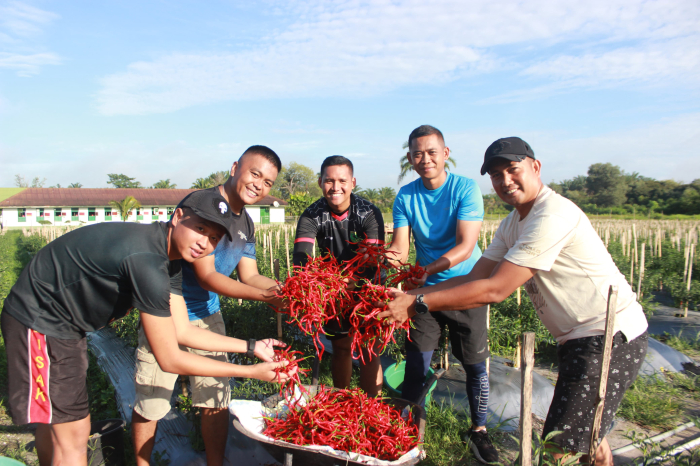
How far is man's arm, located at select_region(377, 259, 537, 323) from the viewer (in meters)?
1.93

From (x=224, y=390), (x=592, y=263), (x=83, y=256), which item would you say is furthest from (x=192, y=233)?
(x=592, y=263)

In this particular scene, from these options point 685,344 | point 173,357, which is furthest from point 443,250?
point 685,344

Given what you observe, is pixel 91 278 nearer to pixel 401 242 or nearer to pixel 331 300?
pixel 331 300

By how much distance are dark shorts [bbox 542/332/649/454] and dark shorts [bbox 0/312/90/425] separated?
2385mm

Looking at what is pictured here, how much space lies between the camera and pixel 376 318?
2.25m

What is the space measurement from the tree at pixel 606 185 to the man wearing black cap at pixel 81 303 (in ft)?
189

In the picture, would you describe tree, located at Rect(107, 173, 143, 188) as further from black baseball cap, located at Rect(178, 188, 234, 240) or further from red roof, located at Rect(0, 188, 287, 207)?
black baseball cap, located at Rect(178, 188, 234, 240)

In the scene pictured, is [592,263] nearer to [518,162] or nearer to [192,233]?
[518,162]

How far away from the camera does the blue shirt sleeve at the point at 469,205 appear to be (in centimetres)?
287

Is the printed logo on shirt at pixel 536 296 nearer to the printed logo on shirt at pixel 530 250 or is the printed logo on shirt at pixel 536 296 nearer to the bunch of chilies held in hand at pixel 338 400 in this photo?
the printed logo on shirt at pixel 530 250

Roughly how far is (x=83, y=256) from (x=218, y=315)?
43.2 inches

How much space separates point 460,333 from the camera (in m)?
2.82

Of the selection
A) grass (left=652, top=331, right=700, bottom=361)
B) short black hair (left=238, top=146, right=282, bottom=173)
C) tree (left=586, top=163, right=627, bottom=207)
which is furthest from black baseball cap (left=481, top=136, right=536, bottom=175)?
tree (left=586, top=163, right=627, bottom=207)

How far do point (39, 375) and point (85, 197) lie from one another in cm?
4181
